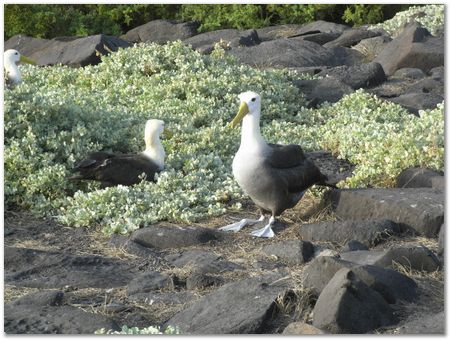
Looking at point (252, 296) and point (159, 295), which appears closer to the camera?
point (252, 296)

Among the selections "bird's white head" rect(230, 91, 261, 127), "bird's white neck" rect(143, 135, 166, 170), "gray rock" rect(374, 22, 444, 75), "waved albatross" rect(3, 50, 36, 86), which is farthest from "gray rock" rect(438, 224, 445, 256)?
"gray rock" rect(374, 22, 444, 75)

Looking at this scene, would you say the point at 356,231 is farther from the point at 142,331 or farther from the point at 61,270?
the point at 142,331

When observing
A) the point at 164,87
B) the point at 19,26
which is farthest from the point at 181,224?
the point at 19,26

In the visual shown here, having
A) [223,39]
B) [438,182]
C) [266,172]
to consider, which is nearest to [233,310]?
[266,172]

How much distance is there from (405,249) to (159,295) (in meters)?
1.59

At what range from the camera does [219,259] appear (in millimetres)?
6680

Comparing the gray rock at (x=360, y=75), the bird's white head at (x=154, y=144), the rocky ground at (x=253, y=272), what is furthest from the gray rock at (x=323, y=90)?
the bird's white head at (x=154, y=144)

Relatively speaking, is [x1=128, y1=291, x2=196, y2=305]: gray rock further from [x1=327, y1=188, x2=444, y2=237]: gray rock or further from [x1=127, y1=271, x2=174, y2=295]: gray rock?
[x1=327, y1=188, x2=444, y2=237]: gray rock

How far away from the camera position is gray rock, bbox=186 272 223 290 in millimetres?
6008

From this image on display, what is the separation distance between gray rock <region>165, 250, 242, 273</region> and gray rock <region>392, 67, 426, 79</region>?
799cm

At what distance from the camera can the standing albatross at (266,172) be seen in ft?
24.1

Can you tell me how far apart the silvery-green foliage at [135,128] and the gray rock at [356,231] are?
3.87 feet

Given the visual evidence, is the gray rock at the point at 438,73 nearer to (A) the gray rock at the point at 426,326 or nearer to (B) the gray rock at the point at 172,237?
(B) the gray rock at the point at 172,237

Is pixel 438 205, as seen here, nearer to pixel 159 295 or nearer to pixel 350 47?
pixel 159 295
